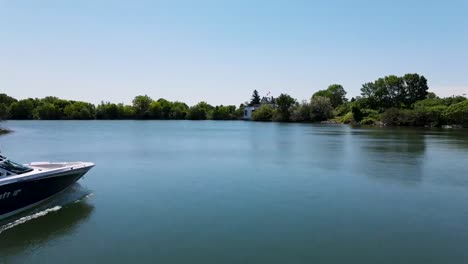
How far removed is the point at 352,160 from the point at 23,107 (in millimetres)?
118438

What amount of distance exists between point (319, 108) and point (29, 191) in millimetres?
98983

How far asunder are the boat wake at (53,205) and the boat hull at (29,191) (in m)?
0.21

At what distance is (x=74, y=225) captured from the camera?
11898 mm

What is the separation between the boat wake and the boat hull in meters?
0.21

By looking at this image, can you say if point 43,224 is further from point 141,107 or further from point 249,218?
point 141,107

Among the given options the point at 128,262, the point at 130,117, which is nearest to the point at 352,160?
the point at 128,262

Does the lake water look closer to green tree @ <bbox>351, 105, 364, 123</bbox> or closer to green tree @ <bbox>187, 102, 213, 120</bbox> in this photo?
green tree @ <bbox>351, 105, 364, 123</bbox>

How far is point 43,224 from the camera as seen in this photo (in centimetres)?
1189

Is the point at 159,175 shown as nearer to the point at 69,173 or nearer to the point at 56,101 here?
the point at 69,173

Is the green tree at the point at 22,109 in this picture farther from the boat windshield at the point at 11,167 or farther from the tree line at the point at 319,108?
the boat windshield at the point at 11,167

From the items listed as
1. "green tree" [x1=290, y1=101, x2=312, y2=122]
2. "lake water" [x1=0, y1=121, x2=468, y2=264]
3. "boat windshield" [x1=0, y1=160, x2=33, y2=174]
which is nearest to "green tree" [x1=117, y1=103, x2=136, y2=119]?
"green tree" [x1=290, y1=101, x2=312, y2=122]

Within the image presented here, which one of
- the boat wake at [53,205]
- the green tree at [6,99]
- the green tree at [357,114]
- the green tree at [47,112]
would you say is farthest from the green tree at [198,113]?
the boat wake at [53,205]

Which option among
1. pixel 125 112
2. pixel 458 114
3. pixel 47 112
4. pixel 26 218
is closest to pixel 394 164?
pixel 26 218

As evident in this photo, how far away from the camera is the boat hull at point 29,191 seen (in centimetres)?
1195
